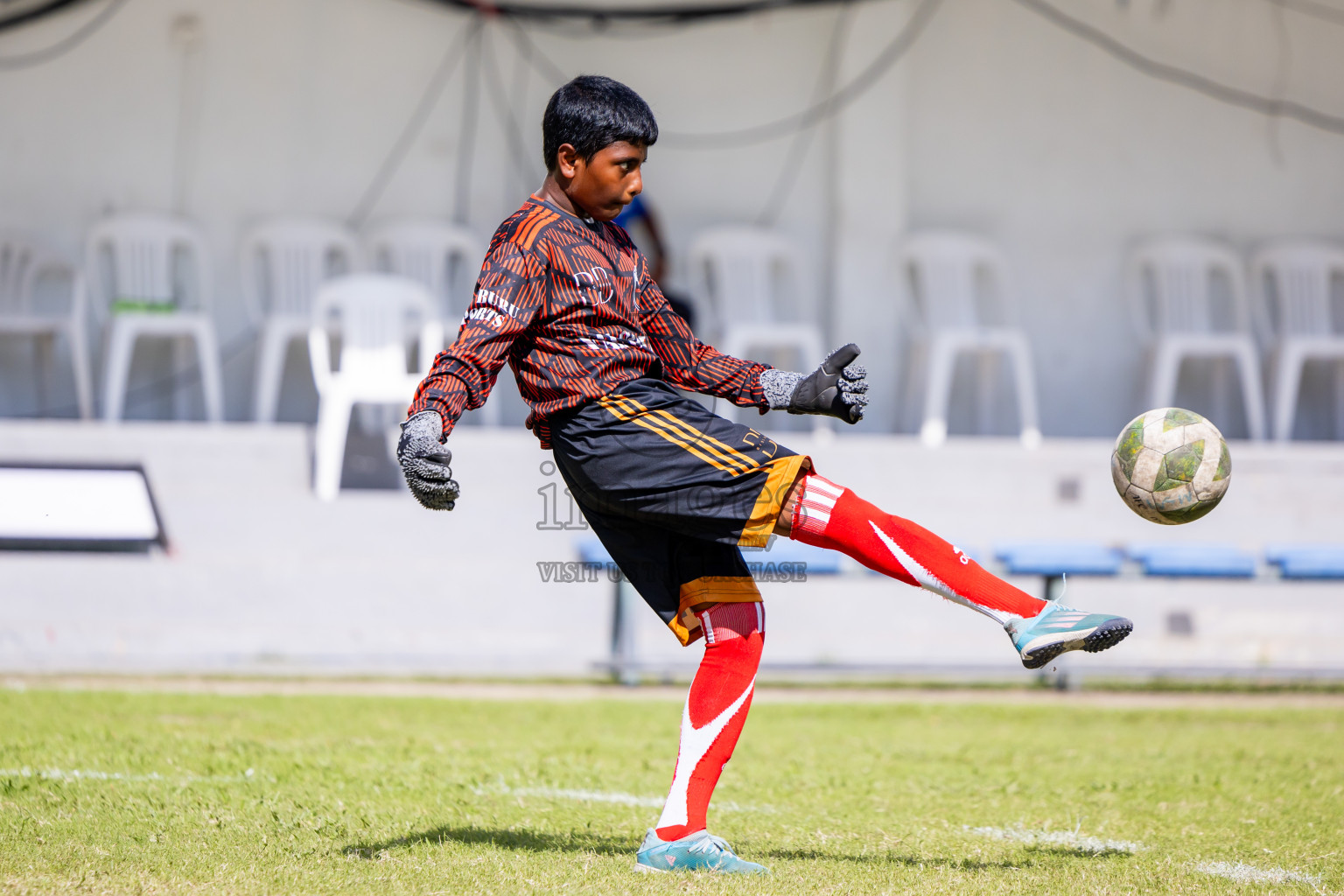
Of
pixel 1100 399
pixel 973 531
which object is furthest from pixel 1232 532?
pixel 1100 399

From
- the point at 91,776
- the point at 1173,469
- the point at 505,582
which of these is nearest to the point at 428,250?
the point at 505,582

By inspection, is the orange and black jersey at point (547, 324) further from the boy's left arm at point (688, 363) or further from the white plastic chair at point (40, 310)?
the white plastic chair at point (40, 310)

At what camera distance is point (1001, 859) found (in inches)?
149

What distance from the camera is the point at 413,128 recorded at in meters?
11.8

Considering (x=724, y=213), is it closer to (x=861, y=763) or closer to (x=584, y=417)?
(x=861, y=763)

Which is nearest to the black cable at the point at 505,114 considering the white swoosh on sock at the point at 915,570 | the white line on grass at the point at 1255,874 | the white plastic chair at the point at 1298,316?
the white plastic chair at the point at 1298,316

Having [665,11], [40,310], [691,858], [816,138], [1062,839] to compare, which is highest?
[665,11]

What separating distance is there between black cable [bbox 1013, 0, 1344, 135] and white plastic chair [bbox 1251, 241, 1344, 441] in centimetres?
119

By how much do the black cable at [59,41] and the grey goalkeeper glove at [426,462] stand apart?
9.39m

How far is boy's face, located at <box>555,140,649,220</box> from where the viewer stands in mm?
3535

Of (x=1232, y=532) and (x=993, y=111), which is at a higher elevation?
(x=993, y=111)

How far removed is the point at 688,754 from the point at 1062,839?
1.21 meters

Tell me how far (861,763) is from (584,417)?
263 cm

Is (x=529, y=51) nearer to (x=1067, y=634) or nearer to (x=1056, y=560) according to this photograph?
(x=1056, y=560)
